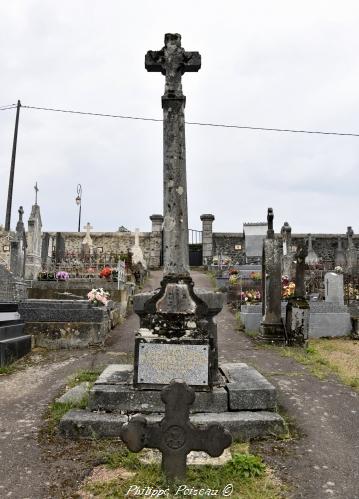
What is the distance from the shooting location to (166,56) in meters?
5.05

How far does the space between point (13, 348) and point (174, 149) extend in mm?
4609

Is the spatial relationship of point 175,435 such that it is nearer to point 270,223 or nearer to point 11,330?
point 11,330

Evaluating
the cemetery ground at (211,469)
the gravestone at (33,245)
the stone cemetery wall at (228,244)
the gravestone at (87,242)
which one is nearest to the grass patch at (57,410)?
the cemetery ground at (211,469)

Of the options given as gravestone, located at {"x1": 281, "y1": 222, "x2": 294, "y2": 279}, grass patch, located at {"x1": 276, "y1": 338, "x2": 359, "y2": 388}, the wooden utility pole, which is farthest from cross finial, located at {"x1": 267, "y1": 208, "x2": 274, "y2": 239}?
the wooden utility pole

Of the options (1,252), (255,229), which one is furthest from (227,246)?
(1,252)

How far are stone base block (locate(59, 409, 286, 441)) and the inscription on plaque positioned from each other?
417mm

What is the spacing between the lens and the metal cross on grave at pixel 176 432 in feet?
9.01

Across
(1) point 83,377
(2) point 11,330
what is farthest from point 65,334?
(1) point 83,377

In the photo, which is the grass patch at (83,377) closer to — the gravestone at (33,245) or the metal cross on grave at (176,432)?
the metal cross on grave at (176,432)

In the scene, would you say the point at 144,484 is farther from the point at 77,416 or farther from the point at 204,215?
the point at 204,215

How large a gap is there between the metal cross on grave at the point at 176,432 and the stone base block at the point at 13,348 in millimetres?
Answer: 4686

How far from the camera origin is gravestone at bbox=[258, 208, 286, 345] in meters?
9.76

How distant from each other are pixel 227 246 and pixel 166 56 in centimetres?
2543

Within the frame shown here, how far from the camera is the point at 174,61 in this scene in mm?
5027
